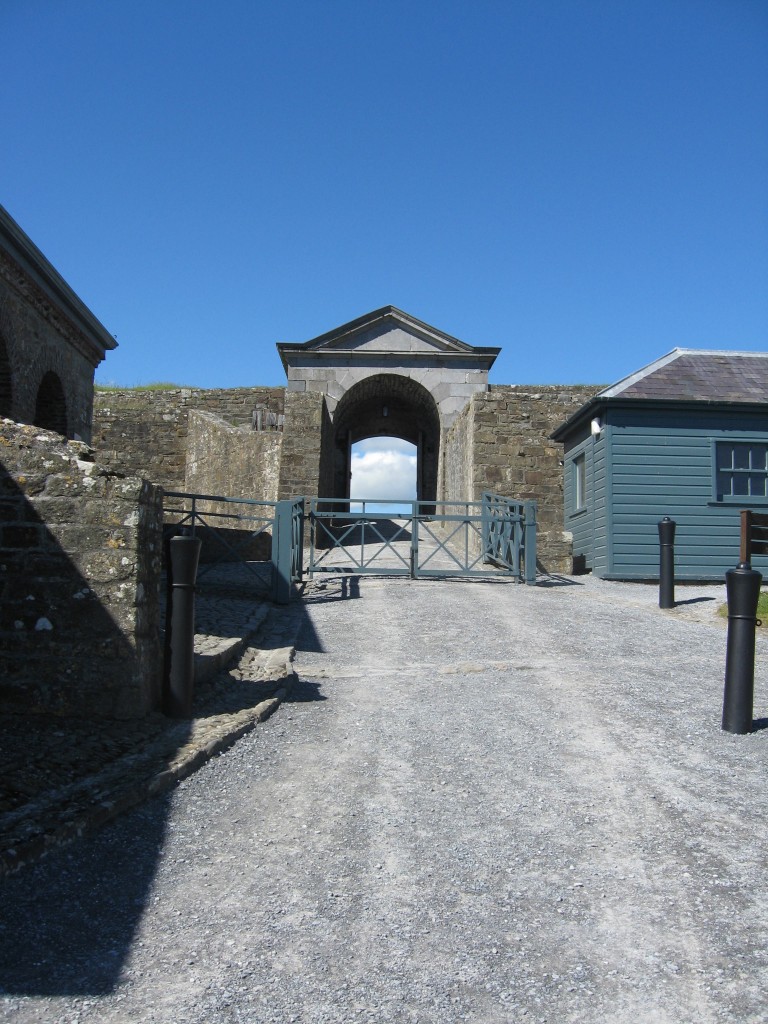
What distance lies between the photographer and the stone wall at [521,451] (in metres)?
15.8

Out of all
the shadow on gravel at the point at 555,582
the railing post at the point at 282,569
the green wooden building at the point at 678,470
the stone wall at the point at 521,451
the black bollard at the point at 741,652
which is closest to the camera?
the black bollard at the point at 741,652

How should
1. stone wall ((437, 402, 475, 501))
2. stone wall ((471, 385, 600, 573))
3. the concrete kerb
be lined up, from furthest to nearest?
stone wall ((437, 402, 475, 501)), stone wall ((471, 385, 600, 573)), the concrete kerb

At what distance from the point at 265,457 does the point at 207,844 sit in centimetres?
1469

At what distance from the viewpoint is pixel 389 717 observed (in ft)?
18.3

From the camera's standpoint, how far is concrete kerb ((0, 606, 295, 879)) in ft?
10.7

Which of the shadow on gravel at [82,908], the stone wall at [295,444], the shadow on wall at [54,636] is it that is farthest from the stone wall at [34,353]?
the shadow on gravel at [82,908]

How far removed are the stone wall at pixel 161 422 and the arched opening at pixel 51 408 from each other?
25.3 ft

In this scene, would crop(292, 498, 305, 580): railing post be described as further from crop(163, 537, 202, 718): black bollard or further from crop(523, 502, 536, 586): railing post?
crop(163, 537, 202, 718): black bollard

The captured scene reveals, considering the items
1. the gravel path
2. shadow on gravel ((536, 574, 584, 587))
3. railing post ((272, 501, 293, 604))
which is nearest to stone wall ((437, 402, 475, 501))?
shadow on gravel ((536, 574, 584, 587))

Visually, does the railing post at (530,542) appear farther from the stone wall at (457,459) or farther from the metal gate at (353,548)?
the stone wall at (457,459)

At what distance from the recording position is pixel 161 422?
21297mm

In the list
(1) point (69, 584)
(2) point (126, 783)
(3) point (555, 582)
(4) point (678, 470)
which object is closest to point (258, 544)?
(3) point (555, 582)

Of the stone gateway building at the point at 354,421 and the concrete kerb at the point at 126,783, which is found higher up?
the stone gateway building at the point at 354,421

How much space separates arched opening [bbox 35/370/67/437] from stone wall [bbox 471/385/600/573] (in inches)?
279
